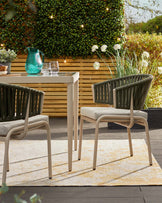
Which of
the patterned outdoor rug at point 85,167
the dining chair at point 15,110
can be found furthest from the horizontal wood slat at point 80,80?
the dining chair at point 15,110

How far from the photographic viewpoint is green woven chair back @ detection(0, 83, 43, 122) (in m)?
2.13

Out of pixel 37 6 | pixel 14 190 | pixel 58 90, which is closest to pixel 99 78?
pixel 58 90

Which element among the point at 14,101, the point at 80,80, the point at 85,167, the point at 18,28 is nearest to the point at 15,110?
the point at 14,101

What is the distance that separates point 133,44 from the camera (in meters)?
6.48

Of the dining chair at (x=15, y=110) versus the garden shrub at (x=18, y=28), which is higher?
the garden shrub at (x=18, y=28)

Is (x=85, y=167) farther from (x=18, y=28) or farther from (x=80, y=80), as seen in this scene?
(x=18, y=28)

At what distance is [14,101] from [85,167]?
1.05 metres

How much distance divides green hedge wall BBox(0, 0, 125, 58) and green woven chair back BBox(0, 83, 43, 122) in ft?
13.5

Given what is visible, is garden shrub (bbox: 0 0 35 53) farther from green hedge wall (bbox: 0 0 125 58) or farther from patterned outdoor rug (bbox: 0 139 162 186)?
patterned outdoor rug (bbox: 0 139 162 186)

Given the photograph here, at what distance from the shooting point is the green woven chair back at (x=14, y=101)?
2.13 meters

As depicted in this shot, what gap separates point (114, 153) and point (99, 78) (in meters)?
3.16

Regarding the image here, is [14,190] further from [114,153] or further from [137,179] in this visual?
[114,153]

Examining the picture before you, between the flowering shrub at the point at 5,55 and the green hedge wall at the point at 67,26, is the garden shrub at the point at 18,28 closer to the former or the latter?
the green hedge wall at the point at 67,26

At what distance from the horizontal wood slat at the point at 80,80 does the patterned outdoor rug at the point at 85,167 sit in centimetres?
262
